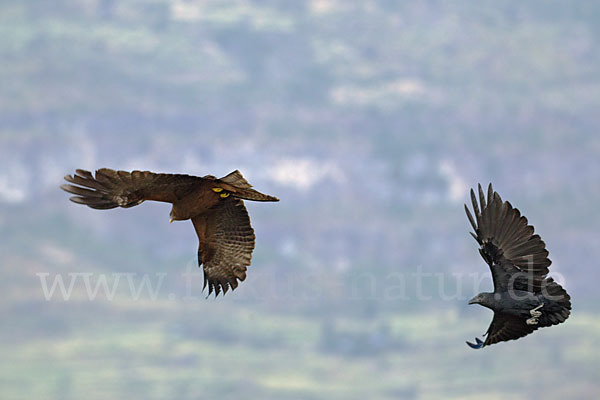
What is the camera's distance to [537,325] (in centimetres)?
1770

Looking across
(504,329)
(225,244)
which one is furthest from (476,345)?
(225,244)

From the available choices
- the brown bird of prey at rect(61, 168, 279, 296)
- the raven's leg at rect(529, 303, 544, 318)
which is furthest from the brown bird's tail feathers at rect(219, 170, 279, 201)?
the raven's leg at rect(529, 303, 544, 318)

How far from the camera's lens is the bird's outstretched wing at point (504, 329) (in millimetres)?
17859

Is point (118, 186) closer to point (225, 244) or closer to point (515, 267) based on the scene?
point (225, 244)

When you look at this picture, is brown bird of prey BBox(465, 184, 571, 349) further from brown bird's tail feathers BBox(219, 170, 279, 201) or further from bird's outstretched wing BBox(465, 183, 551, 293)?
brown bird's tail feathers BBox(219, 170, 279, 201)

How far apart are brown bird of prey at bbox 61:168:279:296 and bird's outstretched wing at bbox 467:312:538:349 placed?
495cm

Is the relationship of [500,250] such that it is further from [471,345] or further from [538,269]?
[471,345]

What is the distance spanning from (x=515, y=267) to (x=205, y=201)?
607 centimetres

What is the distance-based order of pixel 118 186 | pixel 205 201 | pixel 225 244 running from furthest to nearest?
pixel 225 244, pixel 205 201, pixel 118 186

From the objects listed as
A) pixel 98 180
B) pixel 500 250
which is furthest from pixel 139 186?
pixel 500 250

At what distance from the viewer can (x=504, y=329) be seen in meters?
18.1

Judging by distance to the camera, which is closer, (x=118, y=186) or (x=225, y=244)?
(x=118, y=186)

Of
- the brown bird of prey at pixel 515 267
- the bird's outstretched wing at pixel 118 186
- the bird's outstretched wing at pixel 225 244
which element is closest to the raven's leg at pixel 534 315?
the brown bird of prey at pixel 515 267

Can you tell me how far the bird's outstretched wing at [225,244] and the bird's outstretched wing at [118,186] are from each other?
5.77 feet
